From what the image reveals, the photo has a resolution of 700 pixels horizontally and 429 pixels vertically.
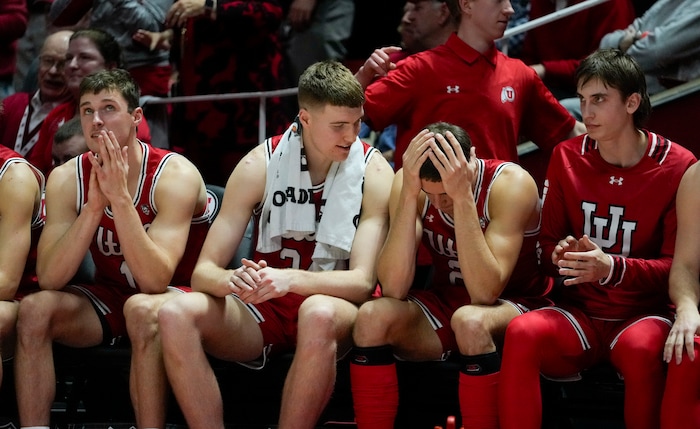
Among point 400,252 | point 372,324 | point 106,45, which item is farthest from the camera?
point 106,45

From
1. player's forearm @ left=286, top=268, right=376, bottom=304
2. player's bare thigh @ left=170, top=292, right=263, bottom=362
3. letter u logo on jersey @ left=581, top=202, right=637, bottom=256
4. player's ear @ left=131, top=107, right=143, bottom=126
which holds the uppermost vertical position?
player's ear @ left=131, top=107, right=143, bottom=126

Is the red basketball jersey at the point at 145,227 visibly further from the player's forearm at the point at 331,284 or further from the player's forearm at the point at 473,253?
the player's forearm at the point at 473,253

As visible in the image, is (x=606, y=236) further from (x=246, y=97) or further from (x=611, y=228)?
(x=246, y=97)

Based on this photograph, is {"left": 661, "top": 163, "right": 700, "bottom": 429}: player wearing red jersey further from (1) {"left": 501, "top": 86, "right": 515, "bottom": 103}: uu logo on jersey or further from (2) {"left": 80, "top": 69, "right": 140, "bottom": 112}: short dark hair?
(2) {"left": 80, "top": 69, "right": 140, "bottom": 112}: short dark hair

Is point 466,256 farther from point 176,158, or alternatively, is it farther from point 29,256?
point 29,256

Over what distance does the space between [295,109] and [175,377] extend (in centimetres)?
275

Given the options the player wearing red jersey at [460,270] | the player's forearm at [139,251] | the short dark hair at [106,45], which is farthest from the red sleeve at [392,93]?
the short dark hair at [106,45]

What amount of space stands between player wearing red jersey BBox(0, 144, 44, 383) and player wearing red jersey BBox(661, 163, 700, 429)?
8.14 ft

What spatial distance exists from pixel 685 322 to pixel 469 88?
1468 mm

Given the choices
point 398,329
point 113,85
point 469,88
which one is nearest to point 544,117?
point 469,88

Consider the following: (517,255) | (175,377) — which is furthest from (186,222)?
(517,255)

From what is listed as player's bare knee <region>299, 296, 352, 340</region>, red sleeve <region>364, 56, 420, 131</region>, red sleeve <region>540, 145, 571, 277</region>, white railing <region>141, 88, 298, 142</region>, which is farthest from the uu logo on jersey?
player's bare knee <region>299, 296, 352, 340</region>

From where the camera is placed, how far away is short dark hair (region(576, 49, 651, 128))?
14.1 ft

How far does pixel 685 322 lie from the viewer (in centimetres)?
390
